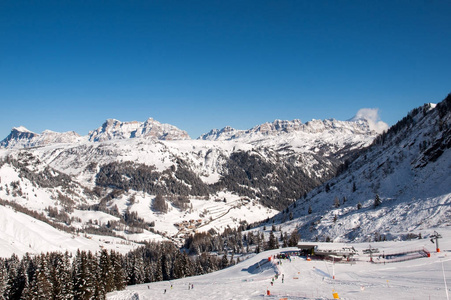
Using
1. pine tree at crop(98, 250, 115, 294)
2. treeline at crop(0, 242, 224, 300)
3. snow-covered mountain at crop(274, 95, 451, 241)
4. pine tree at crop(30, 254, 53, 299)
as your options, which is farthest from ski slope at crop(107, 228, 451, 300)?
snow-covered mountain at crop(274, 95, 451, 241)

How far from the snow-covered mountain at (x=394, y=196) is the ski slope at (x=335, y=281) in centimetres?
2914

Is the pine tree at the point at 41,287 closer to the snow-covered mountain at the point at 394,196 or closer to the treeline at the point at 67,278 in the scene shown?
the treeline at the point at 67,278

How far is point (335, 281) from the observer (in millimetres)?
58281

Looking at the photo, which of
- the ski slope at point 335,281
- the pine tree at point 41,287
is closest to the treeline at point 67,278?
the pine tree at point 41,287

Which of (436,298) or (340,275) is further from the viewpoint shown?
(340,275)

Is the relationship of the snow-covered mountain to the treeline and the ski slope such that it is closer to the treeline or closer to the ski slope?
the ski slope

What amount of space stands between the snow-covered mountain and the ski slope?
2914cm

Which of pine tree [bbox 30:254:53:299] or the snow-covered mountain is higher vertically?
the snow-covered mountain

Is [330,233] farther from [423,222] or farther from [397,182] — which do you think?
[397,182]

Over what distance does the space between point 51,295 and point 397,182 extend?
15035 cm

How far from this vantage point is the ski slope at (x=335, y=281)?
46844mm

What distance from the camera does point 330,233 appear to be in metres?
135

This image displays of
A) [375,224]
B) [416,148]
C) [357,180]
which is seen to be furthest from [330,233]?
[416,148]

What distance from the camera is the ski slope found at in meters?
46.8
